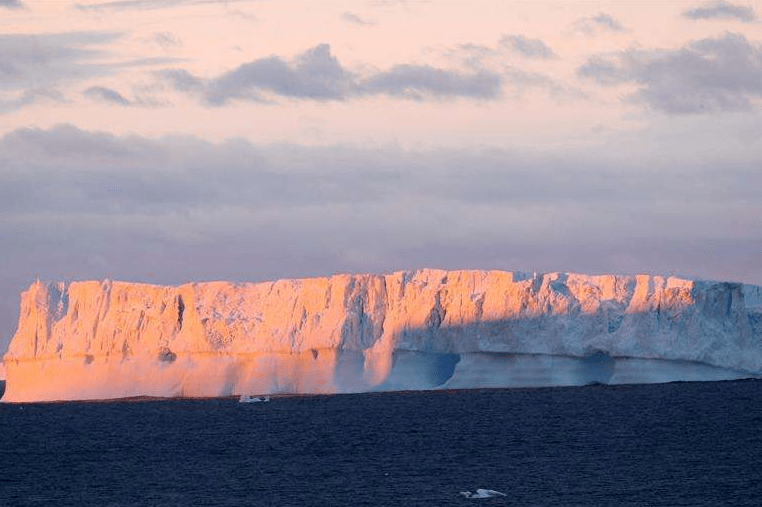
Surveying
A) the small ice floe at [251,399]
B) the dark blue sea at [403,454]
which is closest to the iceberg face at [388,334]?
the dark blue sea at [403,454]

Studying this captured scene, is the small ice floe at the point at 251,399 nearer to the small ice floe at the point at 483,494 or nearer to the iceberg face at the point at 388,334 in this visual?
the iceberg face at the point at 388,334

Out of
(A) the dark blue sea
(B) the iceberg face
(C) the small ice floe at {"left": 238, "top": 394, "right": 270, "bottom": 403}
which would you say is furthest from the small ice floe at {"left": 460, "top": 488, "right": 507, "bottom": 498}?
(C) the small ice floe at {"left": 238, "top": 394, "right": 270, "bottom": 403}

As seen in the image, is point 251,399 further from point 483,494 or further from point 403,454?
point 483,494

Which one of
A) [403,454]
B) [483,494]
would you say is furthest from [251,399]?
[483,494]

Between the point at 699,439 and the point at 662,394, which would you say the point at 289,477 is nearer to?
the point at 699,439

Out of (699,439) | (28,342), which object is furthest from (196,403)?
(699,439)

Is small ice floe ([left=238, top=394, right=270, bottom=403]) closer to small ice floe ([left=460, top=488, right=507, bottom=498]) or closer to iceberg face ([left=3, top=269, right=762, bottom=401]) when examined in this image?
iceberg face ([left=3, top=269, right=762, bottom=401])
